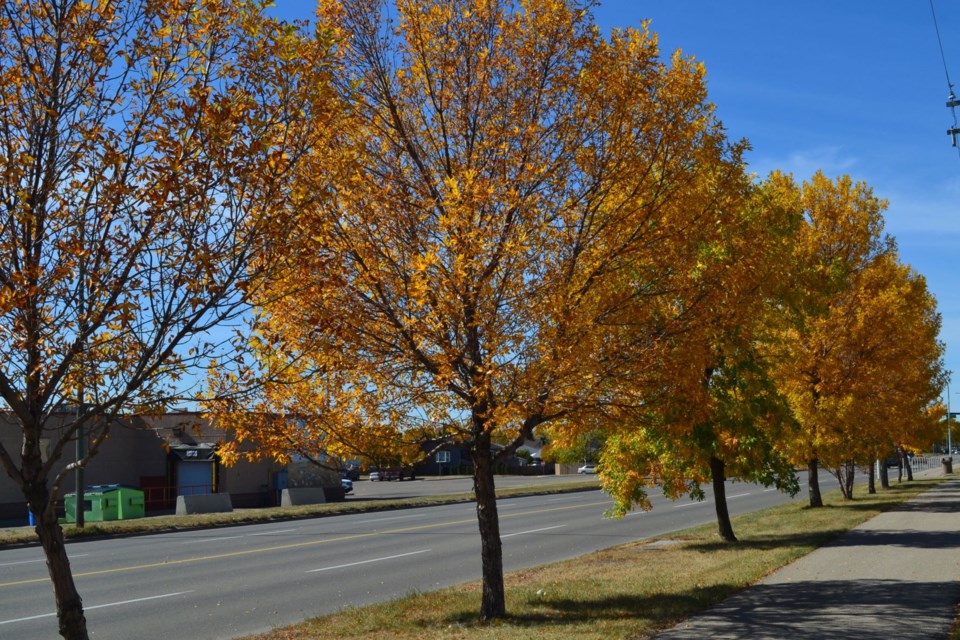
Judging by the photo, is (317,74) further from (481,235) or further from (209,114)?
(481,235)

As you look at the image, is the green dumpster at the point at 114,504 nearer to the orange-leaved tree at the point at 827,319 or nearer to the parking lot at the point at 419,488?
the parking lot at the point at 419,488

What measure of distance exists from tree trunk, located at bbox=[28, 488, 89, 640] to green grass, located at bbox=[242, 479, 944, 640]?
4.00 meters

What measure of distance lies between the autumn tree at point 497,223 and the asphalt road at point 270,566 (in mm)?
4022

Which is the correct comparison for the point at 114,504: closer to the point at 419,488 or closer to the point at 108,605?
the point at 108,605

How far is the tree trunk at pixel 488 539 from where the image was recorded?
10031 millimetres

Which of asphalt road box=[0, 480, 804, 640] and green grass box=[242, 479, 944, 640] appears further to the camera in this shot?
asphalt road box=[0, 480, 804, 640]

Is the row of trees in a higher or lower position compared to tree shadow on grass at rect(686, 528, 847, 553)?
higher

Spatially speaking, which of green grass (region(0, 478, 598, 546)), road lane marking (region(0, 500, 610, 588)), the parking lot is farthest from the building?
road lane marking (region(0, 500, 610, 588))

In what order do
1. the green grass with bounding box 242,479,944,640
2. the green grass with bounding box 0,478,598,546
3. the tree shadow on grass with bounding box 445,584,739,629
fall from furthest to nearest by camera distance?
the green grass with bounding box 0,478,598,546 < the tree shadow on grass with bounding box 445,584,739,629 < the green grass with bounding box 242,479,944,640

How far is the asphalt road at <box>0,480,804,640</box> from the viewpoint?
11.5 m

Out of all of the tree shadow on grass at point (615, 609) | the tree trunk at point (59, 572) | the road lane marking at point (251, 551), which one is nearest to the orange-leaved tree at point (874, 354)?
the road lane marking at point (251, 551)

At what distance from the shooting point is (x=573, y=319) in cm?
862

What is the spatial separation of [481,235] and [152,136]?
3485 mm

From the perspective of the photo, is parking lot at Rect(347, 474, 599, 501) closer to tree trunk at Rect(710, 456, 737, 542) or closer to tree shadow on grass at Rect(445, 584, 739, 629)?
tree trunk at Rect(710, 456, 737, 542)
